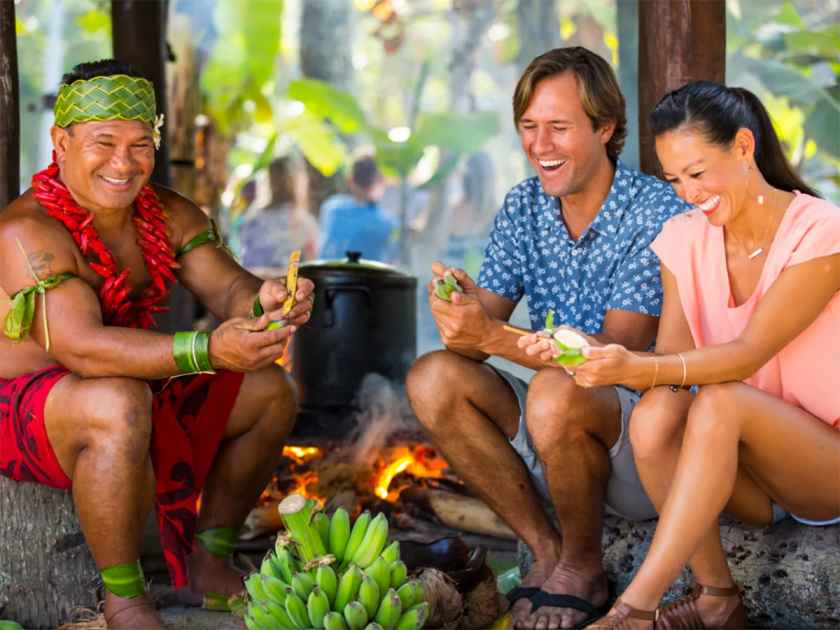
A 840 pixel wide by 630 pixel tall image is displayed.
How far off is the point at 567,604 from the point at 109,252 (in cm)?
179

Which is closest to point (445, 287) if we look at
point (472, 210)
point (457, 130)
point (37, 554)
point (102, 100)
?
point (102, 100)

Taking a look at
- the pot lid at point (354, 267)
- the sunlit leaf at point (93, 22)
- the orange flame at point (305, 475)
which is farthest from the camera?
the sunlit leaf at point (93, 22)

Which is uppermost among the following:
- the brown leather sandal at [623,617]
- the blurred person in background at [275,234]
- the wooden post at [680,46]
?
the wooden post at [680,46]

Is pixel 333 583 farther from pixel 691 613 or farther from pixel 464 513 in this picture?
pixel 464 513

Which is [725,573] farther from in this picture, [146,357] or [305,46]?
[305,46]

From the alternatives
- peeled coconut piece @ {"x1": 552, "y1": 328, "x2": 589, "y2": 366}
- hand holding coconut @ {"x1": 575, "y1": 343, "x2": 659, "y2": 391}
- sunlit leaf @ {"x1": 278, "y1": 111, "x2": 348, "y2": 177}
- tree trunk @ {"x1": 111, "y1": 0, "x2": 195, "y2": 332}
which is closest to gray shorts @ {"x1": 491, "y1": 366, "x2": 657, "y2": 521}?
hand holding coconut @ {"x1": 575, "y1": 343, "x2": 659, "y2": 391}

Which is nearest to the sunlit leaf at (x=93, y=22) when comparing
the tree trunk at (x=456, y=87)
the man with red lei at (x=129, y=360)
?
the tree trunk at (x=456, y=87)

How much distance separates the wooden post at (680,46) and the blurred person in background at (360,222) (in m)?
6.27

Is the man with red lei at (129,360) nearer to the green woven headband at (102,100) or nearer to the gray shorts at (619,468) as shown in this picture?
the green woven headband at (102,100)

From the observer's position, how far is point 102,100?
12.0 feet

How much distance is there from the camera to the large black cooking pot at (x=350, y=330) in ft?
20.4

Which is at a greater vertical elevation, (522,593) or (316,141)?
(316,141)

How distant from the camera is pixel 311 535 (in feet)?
9.78

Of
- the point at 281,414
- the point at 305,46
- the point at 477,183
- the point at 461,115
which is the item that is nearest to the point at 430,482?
the point at 281,414
